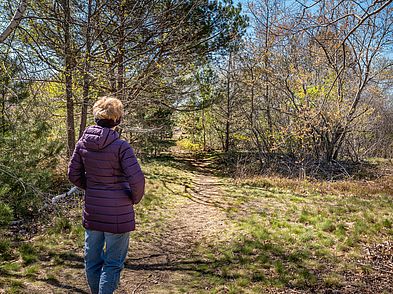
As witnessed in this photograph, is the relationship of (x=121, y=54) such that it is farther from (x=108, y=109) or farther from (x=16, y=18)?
(x=108, y=109)

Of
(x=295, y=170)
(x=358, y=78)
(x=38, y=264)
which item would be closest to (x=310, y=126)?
(x=295, y=170)

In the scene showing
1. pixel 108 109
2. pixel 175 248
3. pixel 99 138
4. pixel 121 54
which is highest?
pixel 121 54

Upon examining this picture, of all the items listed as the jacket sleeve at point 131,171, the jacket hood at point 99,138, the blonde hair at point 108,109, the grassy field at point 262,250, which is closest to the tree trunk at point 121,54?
the grassy field at point 262,250

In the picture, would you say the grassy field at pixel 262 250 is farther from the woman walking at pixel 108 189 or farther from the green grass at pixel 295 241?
the woman walking at pixel 108 189

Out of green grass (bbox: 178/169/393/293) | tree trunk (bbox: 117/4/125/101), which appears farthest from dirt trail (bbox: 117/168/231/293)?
tree trunk (bbox: 117/4/125/101)

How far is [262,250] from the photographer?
461 cm

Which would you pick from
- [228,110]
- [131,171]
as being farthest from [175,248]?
[228,110]

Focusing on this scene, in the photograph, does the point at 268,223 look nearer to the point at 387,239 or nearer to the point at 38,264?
the point at 387,239

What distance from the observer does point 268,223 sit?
5805mm

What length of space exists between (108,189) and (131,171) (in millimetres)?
245

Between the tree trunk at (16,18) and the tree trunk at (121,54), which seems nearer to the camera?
the tree trunk at (16,18)

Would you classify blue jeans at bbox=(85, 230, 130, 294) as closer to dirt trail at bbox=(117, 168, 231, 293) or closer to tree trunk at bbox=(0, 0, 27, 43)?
dirt trail at bbox=(117, 168, 231, 293)

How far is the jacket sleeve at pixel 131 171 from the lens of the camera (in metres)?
2.47

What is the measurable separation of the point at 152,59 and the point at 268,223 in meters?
5.24
